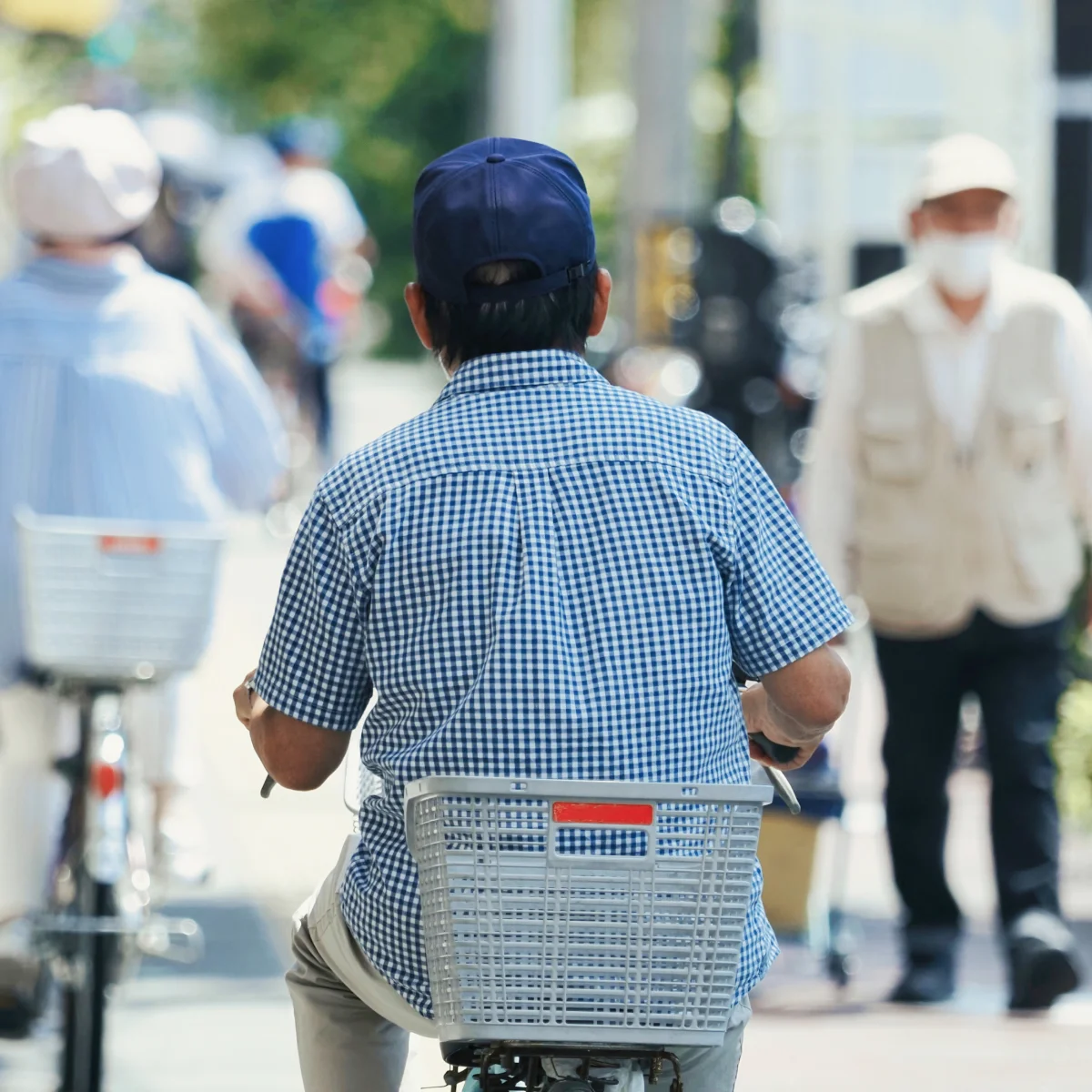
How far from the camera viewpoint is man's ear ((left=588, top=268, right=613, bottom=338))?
3.15 m

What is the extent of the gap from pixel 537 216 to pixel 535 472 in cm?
30

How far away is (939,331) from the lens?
628 centimetres

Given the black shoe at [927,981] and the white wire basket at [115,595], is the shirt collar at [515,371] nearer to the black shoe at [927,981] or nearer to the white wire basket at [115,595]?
the white wire basket at [115,595]

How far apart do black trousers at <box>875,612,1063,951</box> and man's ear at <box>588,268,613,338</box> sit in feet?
10.9

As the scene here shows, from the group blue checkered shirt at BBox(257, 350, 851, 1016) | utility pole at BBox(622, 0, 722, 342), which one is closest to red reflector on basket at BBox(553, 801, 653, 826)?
blue checkered shirt at BBox(257, 350, 851, 1016)

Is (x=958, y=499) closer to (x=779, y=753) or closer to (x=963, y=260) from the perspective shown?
(x=963, y=260)

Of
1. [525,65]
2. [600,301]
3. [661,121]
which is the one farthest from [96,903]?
[525,65]

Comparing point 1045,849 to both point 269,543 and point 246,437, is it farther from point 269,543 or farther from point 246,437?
point 269,543

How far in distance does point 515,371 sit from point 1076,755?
5.35 metres

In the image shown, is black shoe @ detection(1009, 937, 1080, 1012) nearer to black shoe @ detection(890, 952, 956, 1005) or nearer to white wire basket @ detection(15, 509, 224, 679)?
black shoe @ detection(890, 952, 956, 1005)

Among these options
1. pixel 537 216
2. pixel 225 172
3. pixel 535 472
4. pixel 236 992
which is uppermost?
pixel 225 172

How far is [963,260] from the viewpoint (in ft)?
20.4

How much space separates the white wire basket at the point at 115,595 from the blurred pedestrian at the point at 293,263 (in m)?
9.96

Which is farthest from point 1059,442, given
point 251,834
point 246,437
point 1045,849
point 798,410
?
point 798,410
